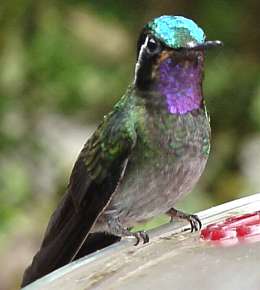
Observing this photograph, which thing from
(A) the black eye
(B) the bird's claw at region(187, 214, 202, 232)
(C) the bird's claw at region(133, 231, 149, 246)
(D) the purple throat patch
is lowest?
(B) the bird's claw at region(187, 214, 202, 232)

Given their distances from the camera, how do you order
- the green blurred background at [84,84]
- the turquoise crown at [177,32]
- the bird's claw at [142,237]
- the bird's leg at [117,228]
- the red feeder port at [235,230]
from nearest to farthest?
the red feeder port at [235,230] < the bird's claw at [142,237] < the turquoise crown at [177,32] < the bird's leg at [117,228] < the green blurred background at [84,84]

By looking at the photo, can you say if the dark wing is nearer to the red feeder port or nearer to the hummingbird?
the hummingbird

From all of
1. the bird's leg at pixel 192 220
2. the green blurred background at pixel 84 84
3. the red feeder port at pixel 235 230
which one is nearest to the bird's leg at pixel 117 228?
the bird's leg at pixel 192 220

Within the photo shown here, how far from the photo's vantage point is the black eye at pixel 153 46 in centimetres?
256

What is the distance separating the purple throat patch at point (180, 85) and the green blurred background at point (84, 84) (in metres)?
1.52

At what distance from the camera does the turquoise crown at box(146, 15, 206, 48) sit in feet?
8.06

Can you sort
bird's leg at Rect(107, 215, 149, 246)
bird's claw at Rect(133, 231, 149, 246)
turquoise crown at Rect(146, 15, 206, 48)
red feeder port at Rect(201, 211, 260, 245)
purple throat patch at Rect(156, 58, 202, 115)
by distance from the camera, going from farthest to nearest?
bird's leg at Rect(107, 215, 149, 246), purple throat patch at Rect(156, 58, 202, 115), turquoise crown at Rect(146, 15, 206, 48), bird's claw at Rect(133, 231, 149, 246), red feeder port at Rect(201, 211, 260, 245)

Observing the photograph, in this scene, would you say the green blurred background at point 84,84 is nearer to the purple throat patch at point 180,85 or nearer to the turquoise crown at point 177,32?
the purple throat patch at point 180,85

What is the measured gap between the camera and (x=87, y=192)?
106 inches

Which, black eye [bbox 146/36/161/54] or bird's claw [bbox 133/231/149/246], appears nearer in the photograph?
bird's claw [bbox 133/231/149/246]

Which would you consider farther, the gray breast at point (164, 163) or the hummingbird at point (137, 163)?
the gray breast at point (164, 163)

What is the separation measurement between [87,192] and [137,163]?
0.57 feet

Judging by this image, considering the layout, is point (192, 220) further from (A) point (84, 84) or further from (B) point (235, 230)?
(A) point (84, 84)

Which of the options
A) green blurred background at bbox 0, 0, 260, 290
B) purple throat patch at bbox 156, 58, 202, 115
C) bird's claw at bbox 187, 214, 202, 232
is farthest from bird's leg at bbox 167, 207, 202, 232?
green blurred background at bbox 0, 0, 260, 290
